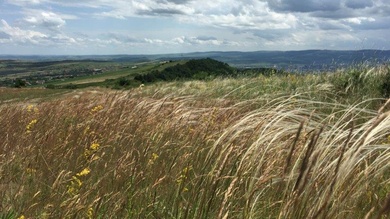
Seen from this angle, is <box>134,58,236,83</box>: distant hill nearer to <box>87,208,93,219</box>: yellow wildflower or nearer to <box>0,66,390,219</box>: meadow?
<box>0,66,390,219</box>: meadow

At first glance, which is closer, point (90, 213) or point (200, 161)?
point (90, 213)

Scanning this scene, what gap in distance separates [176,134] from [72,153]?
40.7 inches

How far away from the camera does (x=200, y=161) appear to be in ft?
9.77

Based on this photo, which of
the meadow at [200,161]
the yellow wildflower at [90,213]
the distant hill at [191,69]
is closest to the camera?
the meadow at [200,161]

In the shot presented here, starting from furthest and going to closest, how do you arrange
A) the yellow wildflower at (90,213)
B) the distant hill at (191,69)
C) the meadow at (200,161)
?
the distant hill at (191,69) < the yellow wildflower at (90,213) < the meadow at (200,161)

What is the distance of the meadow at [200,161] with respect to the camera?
155 centimetres

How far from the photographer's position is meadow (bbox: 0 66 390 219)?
1555 millimetres

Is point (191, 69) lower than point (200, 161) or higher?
lower

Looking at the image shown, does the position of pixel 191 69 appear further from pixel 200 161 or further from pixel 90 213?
pixel 90 213

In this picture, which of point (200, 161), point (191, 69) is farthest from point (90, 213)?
point (191, 69)

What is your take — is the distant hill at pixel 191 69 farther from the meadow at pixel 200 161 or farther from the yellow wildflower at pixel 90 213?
the yellow wildflower at pixel 90 213

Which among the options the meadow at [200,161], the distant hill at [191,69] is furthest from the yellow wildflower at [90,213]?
the distant hill at [191,69]

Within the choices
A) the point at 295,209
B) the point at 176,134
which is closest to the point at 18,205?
the point at 176,134

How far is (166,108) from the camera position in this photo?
5172mm
